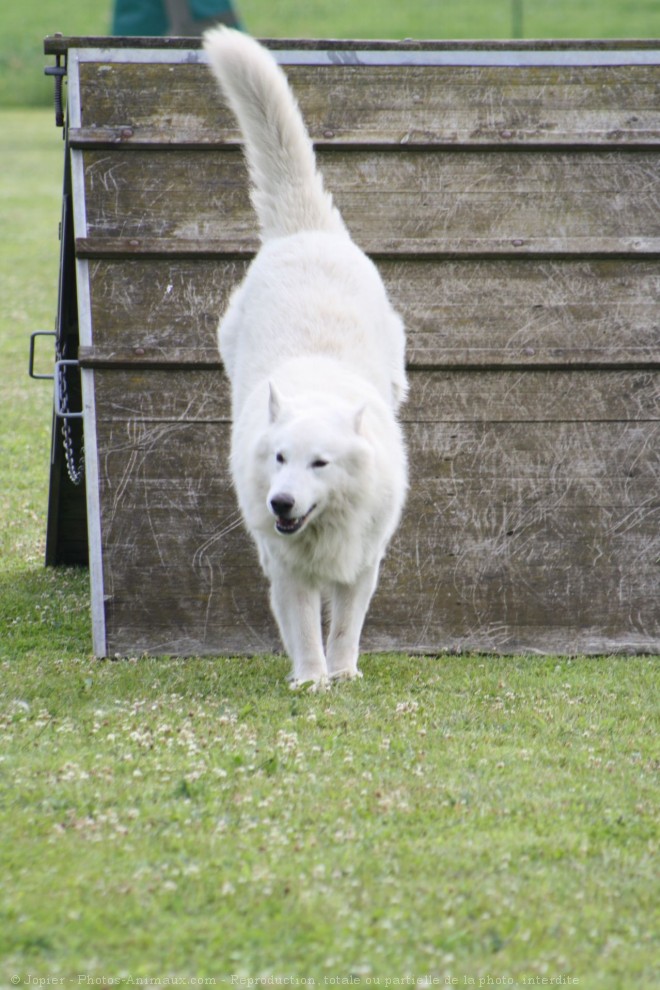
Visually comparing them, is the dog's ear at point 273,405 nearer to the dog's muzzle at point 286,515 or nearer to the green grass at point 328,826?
the dog's muzzle at point 286,515

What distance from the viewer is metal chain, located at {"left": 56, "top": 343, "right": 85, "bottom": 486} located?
6.77 m

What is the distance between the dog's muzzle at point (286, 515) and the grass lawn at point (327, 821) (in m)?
0.69

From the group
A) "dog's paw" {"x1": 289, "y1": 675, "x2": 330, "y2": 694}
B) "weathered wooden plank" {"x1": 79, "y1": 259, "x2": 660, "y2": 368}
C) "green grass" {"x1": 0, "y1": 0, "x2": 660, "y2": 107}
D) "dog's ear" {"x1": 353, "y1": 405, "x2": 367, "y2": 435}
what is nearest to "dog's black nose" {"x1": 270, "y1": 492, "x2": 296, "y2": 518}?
"dog's ear" {"x1": 353, "y1": 405, "x2": 367, "y2": 435}

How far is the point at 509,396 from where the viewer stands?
21.1 feet

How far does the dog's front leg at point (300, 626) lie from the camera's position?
5629mm

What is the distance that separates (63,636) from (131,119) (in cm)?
255

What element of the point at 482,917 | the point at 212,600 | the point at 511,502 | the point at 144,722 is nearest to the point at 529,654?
the point at 511,502

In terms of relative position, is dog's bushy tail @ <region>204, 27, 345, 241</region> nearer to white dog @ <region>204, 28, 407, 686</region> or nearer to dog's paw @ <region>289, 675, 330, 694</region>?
white dog @ <region>204, 28, 407, 686</region>

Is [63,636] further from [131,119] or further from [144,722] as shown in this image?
[131,119]

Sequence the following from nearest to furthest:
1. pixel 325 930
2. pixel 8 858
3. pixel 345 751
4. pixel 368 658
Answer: pixel 325 930
pixel 8 858
pixel 345 751
pixel 368 658

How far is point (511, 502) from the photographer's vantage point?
6391 millimetres

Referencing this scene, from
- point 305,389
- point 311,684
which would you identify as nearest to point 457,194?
point 305,389

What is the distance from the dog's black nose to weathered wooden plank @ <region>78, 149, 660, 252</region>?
73.1 inches

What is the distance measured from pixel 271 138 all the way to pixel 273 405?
153cm
